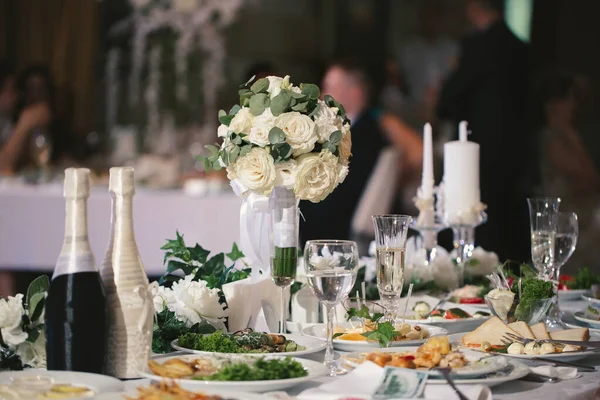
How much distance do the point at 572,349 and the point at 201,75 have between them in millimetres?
7128

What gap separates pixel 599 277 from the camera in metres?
3.09

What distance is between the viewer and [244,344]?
182cm

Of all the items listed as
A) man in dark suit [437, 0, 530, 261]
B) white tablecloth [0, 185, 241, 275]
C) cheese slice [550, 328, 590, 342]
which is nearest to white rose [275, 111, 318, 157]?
cheese slice [550, 328, 590, 342]

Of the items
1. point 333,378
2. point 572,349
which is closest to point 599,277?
point 572,349

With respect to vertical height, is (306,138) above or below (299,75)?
below

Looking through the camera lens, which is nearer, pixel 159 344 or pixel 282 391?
pixel 282 391

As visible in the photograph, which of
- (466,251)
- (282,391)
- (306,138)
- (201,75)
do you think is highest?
(201,75)

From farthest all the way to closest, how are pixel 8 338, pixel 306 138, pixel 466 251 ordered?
pixel 466 251 → pixel 306 138 → pixel 8 338

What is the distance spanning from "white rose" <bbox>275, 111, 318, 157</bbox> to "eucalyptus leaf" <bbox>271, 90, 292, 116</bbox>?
15 millimetres

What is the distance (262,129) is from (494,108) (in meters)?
4.27

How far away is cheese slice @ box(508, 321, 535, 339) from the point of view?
1.93m

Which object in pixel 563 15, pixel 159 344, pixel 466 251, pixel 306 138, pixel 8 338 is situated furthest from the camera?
pixel 563 15

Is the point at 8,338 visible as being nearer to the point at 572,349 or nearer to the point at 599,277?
the point at 572,349

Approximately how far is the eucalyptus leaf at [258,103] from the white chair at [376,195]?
3.21 metres
